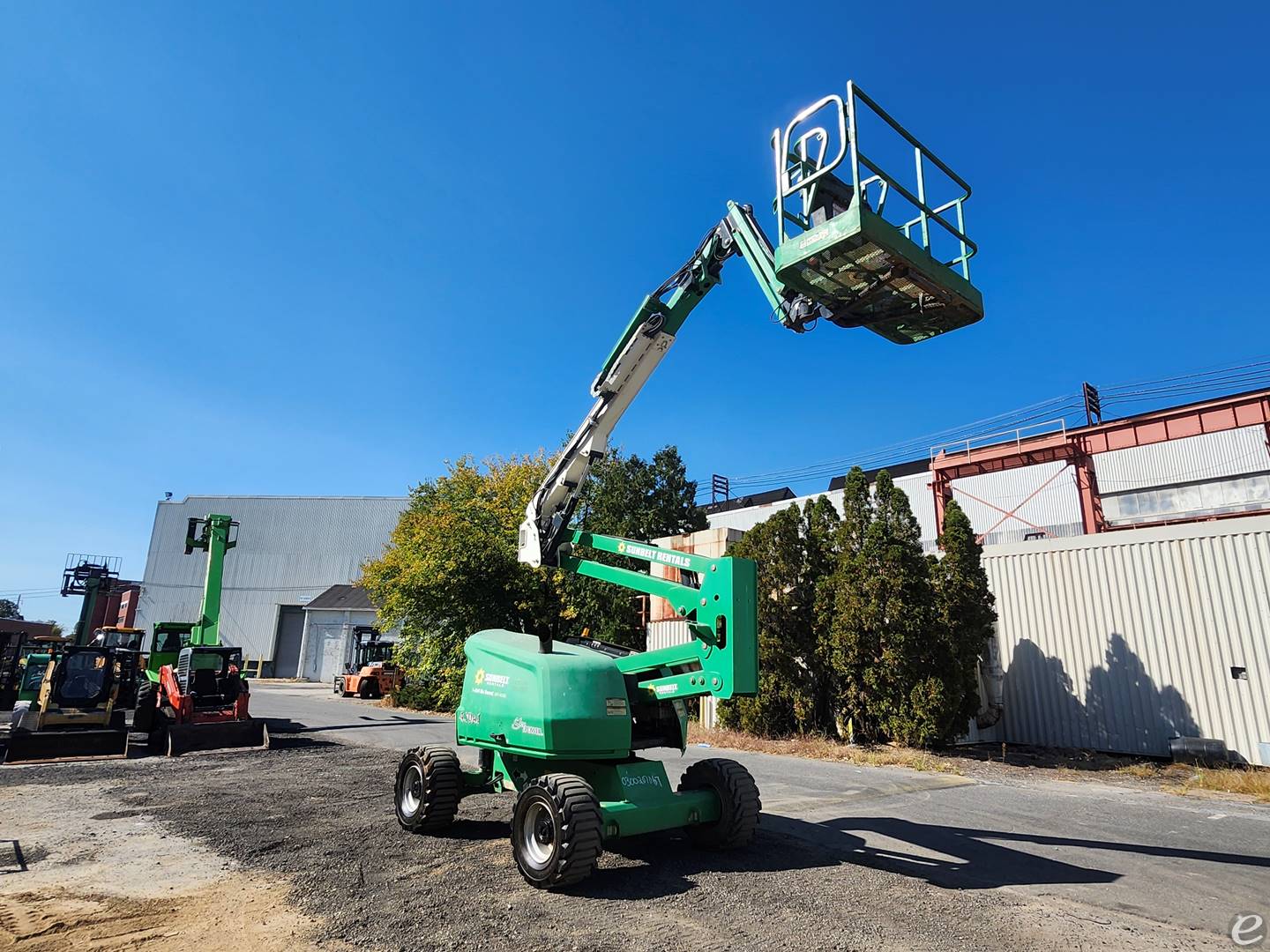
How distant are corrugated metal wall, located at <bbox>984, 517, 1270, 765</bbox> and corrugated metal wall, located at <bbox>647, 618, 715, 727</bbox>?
22.5 feet

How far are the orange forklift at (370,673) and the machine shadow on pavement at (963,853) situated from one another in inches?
1063

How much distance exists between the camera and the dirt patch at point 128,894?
4.76 meters

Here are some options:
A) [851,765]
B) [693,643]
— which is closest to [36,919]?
[693,643]

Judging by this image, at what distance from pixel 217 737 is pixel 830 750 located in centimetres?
1238

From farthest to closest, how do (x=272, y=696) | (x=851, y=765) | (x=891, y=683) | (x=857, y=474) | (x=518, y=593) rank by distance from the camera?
(x=272, y=696)
(x=518, y=593)
(x=857, y=474)
(x=891, y=683)
(x=851, y=765)

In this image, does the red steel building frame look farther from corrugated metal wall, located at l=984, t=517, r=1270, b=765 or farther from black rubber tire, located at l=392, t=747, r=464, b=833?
black rubber tire, located at l=392, t=747, r=464, b=833

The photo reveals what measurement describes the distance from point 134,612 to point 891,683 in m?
65.1

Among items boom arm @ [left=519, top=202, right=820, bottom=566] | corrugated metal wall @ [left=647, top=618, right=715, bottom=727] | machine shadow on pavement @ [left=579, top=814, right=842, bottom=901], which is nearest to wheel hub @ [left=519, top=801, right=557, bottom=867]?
machine shadow on pavement @ [left=579, top=814, right=842, bottom=901]

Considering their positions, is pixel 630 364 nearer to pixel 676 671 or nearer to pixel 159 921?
pixel 676 671

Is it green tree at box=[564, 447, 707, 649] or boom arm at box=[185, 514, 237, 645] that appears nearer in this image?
boom arm at box=[185, 514, 237, 645]

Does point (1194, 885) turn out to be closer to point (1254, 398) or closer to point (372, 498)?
point (1254, 398)

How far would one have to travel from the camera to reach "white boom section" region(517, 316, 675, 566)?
862 centimetres

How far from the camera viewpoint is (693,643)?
6.77m

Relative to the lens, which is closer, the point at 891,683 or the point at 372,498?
the point at 891,683
